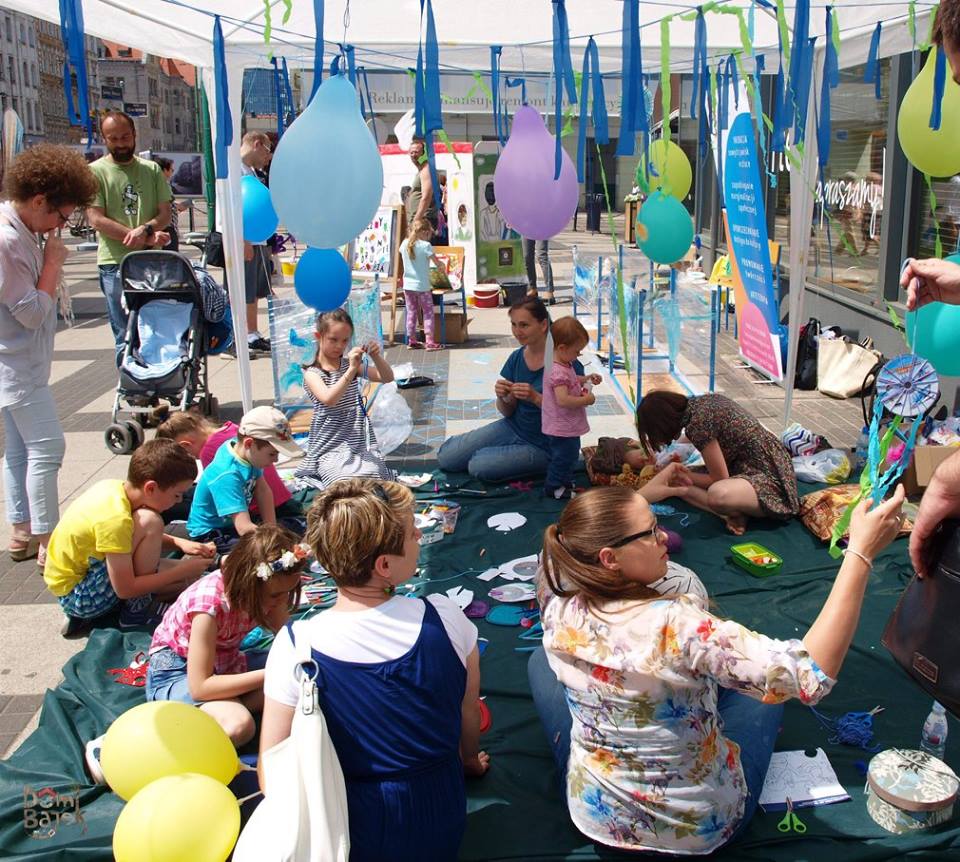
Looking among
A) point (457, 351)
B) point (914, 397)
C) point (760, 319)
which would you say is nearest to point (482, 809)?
point (914, 397)

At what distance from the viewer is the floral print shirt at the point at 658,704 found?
79.7 inches

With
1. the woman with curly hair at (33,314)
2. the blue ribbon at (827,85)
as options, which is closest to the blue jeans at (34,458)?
the woman with curly hair at (33,314)

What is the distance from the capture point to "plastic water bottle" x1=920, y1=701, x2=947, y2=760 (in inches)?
116

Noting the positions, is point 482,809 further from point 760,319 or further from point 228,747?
point 760,319

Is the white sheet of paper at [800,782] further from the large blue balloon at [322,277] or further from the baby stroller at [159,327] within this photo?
the baby stroller at [159,327]

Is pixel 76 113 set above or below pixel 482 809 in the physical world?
above

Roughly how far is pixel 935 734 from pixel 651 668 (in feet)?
4.54

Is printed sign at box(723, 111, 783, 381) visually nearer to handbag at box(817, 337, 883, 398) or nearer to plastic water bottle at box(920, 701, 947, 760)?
handbag at box(817, 337, 883, 398)

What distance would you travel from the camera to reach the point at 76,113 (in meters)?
3.50

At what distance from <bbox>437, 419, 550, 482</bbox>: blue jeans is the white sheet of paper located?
2818 millimetres

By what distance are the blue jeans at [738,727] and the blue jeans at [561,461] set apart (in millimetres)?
2441

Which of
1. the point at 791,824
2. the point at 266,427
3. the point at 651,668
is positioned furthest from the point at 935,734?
the point at 266,427

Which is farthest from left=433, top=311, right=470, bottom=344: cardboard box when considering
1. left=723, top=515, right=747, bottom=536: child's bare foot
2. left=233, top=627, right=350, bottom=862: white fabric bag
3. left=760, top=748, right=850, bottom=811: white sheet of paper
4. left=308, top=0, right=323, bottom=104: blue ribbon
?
left=233, top=627, right=350, bottom=862: white fabric bag

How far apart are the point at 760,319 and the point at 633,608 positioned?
6257mm
